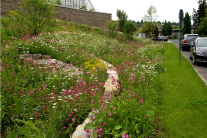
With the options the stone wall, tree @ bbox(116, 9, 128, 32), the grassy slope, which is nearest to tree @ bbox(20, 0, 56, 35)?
the grassy slope

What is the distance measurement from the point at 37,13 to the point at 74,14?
16488 mm

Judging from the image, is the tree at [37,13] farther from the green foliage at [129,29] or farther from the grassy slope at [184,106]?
the green foliage at [129,29]

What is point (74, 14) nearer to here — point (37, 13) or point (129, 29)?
point (129, 29)

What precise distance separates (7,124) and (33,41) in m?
5.75

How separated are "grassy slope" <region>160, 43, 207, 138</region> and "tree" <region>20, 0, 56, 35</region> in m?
8.43

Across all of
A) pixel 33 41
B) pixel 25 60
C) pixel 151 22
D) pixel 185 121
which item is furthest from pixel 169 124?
pixel 151 22

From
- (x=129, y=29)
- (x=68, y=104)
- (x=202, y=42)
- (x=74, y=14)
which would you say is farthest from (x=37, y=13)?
(x=129, y=29)

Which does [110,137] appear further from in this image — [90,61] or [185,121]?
[90,61]

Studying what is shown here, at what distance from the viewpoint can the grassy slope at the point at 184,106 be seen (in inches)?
132

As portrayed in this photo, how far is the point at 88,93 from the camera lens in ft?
13.0

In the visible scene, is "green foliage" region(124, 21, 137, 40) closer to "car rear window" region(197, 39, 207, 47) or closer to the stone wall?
the stone wall

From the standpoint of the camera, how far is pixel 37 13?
10.5 meters

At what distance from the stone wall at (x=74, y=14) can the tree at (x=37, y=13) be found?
29.1 feet

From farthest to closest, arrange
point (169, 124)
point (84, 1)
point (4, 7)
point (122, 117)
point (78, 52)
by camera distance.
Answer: point (84, 1) → point (4, 7) → point (78, 52) → point (169, 124) → point (122, 117)
